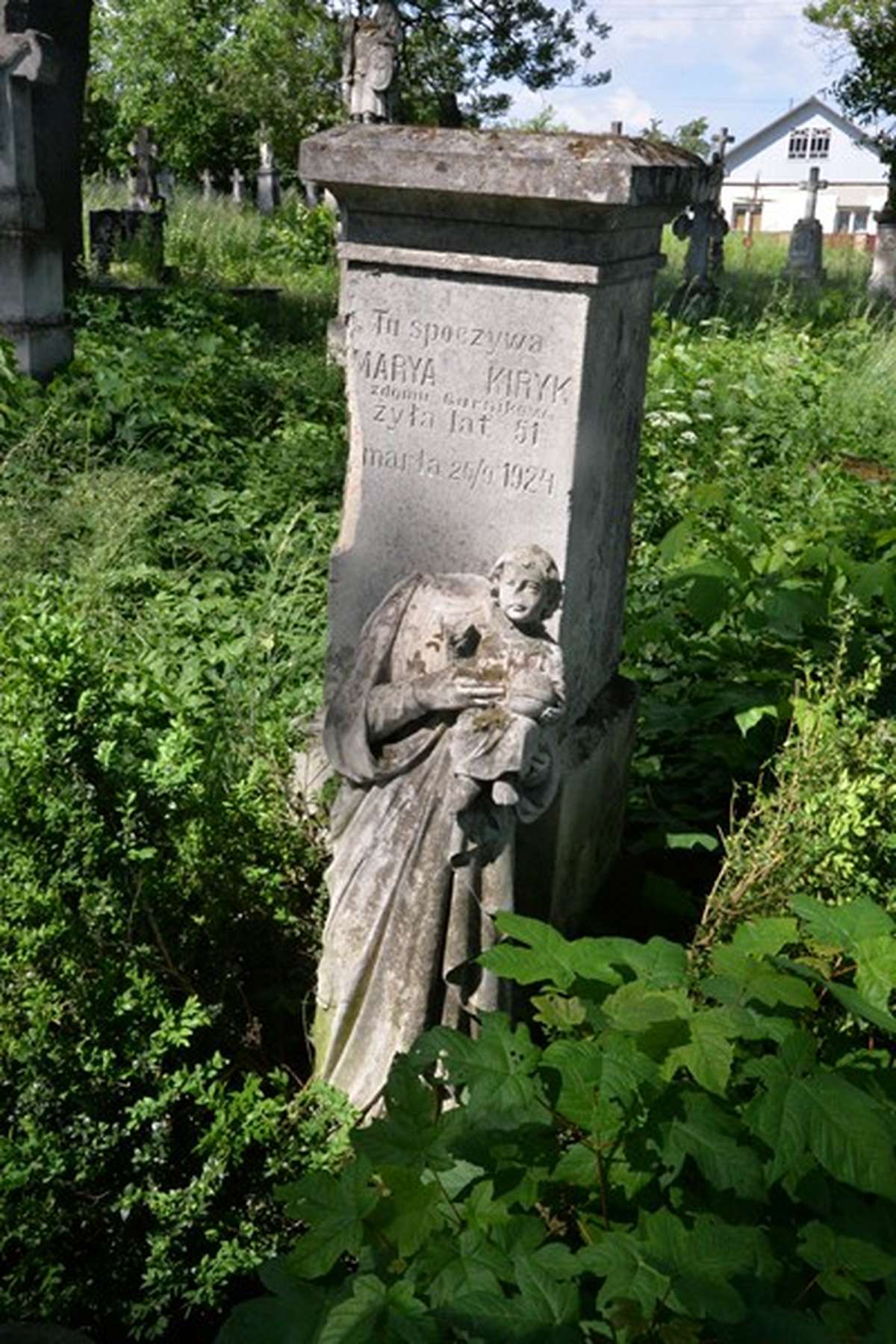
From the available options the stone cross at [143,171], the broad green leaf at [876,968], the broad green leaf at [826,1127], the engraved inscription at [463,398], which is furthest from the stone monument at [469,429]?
the stone cross at [143,171]

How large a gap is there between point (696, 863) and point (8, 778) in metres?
2.00

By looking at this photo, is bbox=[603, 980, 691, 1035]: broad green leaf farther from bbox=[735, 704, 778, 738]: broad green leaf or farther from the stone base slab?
the stone base slab

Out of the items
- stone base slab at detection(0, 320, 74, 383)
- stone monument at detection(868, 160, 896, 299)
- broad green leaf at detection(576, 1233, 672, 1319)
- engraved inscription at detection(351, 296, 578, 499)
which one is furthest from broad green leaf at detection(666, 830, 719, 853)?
stone monument at detection(868, 160, 896, 299)

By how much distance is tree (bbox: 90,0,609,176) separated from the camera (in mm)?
21703

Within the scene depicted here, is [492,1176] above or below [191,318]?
below

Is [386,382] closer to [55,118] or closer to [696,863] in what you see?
[696,863]

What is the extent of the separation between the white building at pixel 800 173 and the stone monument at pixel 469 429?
190ft

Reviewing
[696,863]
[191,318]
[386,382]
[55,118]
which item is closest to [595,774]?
[696,863]

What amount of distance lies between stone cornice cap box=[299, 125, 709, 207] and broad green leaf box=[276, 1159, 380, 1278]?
1.85 m

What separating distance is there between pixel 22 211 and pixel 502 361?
5.40 meters

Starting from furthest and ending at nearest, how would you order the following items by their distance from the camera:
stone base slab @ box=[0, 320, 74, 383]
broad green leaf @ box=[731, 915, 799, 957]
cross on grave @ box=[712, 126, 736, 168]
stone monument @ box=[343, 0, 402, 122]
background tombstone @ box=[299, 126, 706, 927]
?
cross on grave @ box=[712, 126, 736, 168] < stone monument @ box=[343, 0, 402, 122] < stone base slab @ box=[0, 320, 74, 383] < background tombstone @ box=[299, 126, 706, 927] < broad green leaf @ box=[731, 915, 799, 957]

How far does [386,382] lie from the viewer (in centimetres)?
305

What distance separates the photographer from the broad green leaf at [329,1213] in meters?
1.80

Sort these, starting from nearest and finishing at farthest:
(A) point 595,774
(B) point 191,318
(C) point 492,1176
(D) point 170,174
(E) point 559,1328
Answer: (E) point 559,1328
(C) point 492,1176
(A) point 595,774
(B) point 191,318
(D) point 170,174
